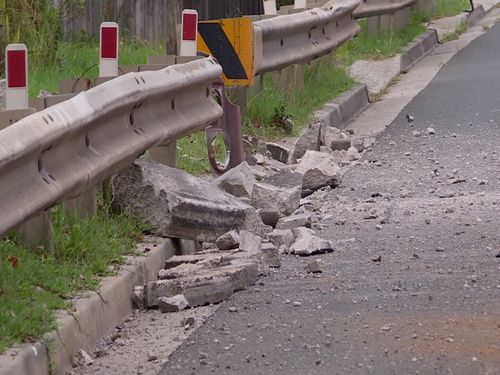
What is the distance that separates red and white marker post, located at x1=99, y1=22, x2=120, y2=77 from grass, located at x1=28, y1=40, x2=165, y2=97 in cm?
184

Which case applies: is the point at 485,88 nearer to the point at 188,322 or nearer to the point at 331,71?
the point at 331,71

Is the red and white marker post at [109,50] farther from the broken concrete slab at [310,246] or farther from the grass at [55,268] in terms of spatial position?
the broken concrete slab at [310,246]

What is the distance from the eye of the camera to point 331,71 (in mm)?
14758

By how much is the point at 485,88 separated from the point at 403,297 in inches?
335

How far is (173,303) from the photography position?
6.45 metres

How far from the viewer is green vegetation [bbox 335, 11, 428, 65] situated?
16891 millimetres

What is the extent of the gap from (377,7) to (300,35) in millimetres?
4209

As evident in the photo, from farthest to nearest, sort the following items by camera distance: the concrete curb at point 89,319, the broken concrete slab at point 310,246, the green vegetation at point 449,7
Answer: the green vegetation at point 449,7 → the broken concrete slab at point 310,246 → the concrete curb at point 89,319

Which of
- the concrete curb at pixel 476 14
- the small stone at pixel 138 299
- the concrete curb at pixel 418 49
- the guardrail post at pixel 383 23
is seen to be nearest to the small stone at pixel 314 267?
the small stone at pixel 138 299

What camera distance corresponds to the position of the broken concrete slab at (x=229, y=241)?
7203 mm

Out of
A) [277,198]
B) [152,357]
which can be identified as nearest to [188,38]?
[277,198]

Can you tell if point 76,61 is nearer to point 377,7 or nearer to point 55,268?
point 377,7

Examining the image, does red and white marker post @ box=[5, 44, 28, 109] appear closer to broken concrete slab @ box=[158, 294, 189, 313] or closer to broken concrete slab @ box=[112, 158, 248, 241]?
broken concrete slab @ box=[112, 158, 248, 241]

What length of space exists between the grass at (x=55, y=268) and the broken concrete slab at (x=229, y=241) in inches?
15.9
